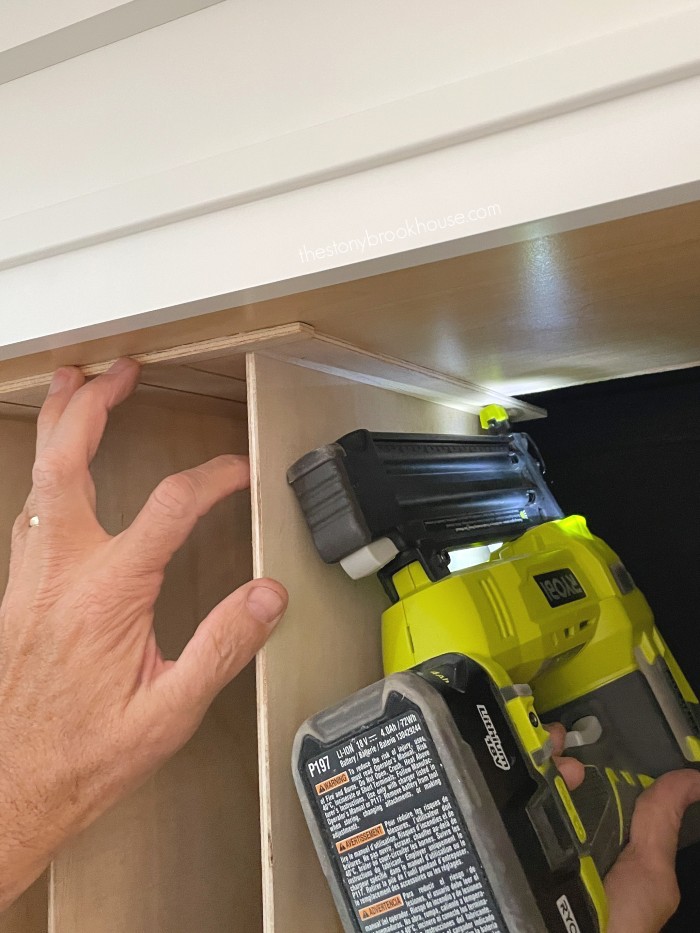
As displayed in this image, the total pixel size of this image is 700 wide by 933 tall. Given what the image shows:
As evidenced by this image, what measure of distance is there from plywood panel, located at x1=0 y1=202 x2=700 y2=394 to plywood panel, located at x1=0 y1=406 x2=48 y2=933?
0.19 meters

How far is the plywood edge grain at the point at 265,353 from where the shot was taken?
25.9 inches

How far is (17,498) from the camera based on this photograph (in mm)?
938

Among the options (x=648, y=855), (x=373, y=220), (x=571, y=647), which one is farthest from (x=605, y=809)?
(x=373, y=220)

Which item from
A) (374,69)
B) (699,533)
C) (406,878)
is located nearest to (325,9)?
(374,69)

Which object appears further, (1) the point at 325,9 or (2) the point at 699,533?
(2) the point at 699,533

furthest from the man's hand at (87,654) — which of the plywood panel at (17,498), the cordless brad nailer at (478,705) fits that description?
the plywood panel at (17,498)

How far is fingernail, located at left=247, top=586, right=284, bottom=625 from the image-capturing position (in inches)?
24.7

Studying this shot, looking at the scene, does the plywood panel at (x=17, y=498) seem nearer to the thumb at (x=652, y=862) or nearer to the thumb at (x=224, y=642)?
the thumb at (x=224, y=642)

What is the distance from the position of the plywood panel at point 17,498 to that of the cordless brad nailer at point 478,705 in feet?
1.43

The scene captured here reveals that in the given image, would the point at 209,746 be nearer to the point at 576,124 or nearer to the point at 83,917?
the point at 83,917

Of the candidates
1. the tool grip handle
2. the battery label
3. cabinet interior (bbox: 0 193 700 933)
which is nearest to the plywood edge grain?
cabinet interior (bbox: 0 193 700 933)

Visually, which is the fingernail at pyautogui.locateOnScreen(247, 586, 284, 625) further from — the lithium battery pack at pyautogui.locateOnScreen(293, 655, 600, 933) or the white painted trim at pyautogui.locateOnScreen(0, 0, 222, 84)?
the white painted trim at pyautogui.locateOnScreen(0, 0, 222, 84)

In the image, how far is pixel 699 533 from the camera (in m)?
1.09

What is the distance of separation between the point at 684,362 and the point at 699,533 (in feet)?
0.82
